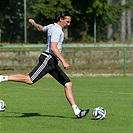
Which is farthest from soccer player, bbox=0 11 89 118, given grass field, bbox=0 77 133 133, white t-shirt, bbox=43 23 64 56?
grass field, bbox=0 77 133 133

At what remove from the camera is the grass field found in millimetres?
11570

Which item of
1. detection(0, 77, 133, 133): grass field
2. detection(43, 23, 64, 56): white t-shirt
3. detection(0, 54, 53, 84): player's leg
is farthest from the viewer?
detection(0, 54, 53, 84): player's leg

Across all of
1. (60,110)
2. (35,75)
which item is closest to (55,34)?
(35,75)

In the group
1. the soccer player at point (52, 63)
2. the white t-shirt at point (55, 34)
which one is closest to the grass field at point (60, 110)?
the soccer player at point (52, 63)

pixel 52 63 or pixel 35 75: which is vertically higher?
pixel 52 63

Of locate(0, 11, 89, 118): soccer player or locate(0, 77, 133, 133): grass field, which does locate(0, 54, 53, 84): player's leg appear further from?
locate(0, 77, 133, 133): grass field

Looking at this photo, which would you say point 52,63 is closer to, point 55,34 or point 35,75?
point 35,75

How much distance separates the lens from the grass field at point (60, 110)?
1157cm

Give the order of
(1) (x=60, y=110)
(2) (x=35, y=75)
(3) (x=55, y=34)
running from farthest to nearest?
(1) (x=60, y=110), (2) (x=35, y=75), (3) (x=55, y=34)

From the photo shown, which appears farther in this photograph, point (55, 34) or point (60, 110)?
point (60, 110)

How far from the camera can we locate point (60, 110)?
14891 mm

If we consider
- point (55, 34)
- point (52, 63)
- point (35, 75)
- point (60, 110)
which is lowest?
point (60, 110)

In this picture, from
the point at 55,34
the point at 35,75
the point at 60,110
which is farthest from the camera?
the point at 60,110

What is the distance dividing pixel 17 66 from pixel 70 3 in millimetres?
15912
